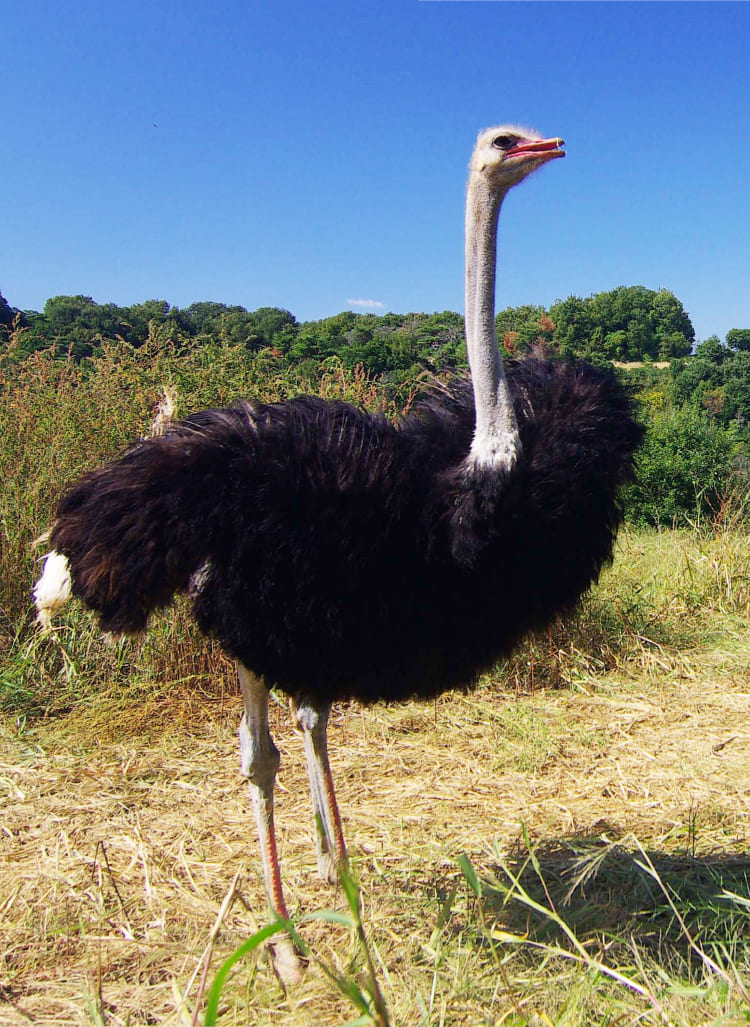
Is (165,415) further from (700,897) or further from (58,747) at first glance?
(700,897)

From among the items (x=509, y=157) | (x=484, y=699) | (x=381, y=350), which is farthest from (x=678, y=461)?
(x=509, y=157)

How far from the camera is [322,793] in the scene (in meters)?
2.60

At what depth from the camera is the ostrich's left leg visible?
2.53m

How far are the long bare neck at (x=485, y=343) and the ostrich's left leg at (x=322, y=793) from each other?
1.01 meters

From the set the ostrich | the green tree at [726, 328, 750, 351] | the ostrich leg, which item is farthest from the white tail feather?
the green tree at [726, 328, 750, 351]

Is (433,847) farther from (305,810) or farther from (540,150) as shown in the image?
(540,150)

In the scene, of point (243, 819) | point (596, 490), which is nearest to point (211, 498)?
point (596, 490)

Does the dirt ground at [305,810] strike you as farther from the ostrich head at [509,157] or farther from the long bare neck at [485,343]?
the ostrich head at [509,157]

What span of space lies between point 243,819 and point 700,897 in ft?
4.89

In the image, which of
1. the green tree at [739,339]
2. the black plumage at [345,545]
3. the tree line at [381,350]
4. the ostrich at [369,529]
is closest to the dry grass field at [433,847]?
the ostrich at [369,529]

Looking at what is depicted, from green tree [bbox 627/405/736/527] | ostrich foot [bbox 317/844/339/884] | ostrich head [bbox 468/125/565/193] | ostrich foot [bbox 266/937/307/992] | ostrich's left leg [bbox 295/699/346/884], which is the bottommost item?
ostrich foot [bbox 266/937/307/992]

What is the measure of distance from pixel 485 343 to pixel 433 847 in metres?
1.63

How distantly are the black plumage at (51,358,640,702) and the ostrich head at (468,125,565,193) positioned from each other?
603mm

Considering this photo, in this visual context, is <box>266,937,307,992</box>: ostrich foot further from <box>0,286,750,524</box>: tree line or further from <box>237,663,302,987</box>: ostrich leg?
<box>0,286,750,524</box>: tree line
